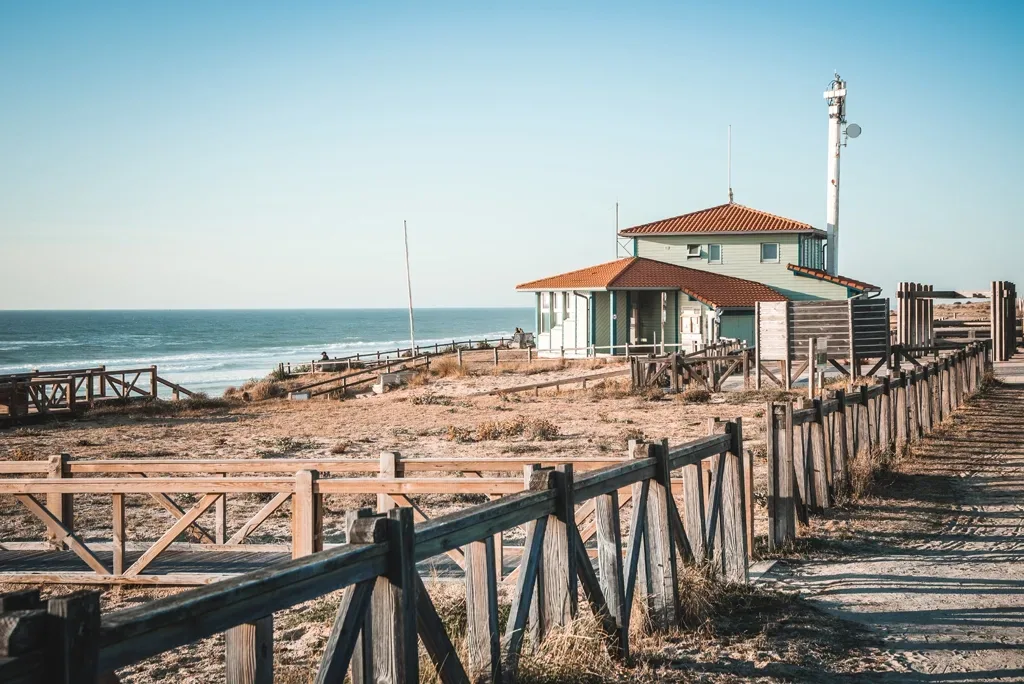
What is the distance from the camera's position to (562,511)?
193 inches

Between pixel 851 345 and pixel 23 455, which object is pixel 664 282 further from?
pixel 23 455

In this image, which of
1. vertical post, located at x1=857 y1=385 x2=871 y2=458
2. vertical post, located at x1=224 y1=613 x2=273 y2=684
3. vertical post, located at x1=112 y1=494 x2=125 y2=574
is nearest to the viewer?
vertical post, located at x1=224 y1=613 x2=273 y2=684

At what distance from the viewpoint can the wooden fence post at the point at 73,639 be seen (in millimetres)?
2350

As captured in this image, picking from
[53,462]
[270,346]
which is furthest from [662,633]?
[270,346]

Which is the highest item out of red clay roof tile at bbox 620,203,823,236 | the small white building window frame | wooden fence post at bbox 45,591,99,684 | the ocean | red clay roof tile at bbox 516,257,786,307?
red clay roof tile at bbox 620,203,823,236

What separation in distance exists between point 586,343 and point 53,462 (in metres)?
33.2

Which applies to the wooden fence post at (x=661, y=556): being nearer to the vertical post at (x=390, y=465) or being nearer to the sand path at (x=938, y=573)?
the sand path at (x=938, y=573)

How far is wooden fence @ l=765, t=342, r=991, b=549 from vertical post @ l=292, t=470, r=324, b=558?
390 centimetres

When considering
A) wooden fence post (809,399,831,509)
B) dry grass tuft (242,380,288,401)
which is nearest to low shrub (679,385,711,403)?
dry grass tuft (242,380,288,401)

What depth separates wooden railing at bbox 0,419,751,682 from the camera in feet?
8.52

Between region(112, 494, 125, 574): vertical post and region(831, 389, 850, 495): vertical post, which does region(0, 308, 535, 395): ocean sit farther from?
region(831, 389, 850, 495): vertical post

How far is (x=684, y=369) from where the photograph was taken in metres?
29.3

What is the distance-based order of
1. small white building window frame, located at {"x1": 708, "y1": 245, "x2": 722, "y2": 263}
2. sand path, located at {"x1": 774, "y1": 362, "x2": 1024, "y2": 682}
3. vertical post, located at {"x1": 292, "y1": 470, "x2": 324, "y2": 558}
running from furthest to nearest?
small white building window frame, located at {"x1": 708, "y1": 245, "x2": 722, "y2": 263}
vertical post, located at {"x1": 292, "y1": 470, "x2": 324, "y2": 558}
sand path, located at {"x1": 774, "y1": 362, "x2": 1024, "y2": 682}

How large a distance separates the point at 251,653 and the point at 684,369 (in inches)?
1048
